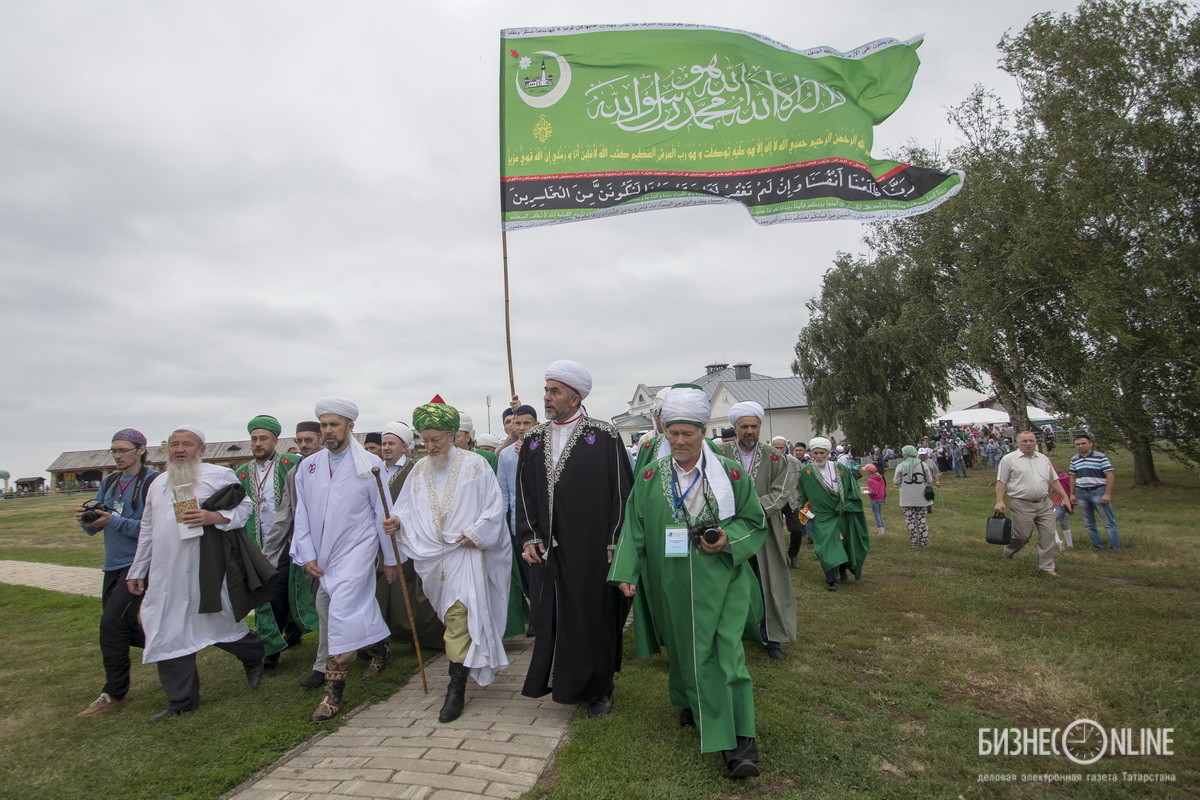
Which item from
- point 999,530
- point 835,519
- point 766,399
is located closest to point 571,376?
point 835,519

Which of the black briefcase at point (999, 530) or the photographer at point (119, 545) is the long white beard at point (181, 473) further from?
the black briefcase at point (999, 530)

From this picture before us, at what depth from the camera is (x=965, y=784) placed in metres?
3.20

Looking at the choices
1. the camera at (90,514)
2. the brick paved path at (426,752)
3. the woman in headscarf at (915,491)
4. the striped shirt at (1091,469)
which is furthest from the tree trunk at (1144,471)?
the camera at (90,514)

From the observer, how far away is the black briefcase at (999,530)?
8477 millimetres

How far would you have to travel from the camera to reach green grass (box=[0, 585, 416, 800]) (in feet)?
11.3

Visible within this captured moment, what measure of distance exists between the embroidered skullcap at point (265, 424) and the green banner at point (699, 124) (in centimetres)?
304

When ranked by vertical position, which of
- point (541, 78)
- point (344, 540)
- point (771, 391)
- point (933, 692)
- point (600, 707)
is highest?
point (771, 391)

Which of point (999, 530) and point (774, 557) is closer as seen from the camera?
point (774, 557)

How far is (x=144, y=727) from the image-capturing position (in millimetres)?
4227

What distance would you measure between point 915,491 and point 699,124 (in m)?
7.12

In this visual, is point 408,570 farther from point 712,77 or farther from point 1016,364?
point 1016,364

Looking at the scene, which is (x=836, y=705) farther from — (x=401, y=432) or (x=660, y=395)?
(x=401, y=432)

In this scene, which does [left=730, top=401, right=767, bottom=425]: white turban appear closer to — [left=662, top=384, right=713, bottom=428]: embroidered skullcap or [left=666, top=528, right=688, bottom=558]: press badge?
[left=662, top=384, right=713, bottom=428]: embroidered skullcap

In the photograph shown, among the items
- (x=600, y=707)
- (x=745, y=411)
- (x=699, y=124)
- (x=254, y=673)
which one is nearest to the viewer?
(x=600, y=707)
